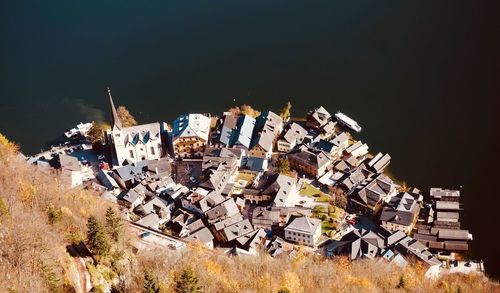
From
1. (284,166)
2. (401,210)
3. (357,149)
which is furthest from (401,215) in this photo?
(284,166)

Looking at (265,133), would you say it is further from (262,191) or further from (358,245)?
(358,245)

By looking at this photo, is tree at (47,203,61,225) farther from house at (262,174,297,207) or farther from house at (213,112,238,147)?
house at (213,112,238,147)

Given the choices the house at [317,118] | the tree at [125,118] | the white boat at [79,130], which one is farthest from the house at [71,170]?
the house at [317,118]

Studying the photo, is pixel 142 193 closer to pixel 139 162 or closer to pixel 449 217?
pixel 139 162

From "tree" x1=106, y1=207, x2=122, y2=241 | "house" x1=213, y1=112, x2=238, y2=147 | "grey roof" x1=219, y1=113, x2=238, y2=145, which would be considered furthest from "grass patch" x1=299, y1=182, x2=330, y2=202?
"tree" x1=106, y1=207, x2=122, y2=241

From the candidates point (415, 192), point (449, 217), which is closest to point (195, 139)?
point (415, 192)

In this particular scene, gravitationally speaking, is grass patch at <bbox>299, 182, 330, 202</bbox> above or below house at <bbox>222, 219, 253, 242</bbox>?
above
